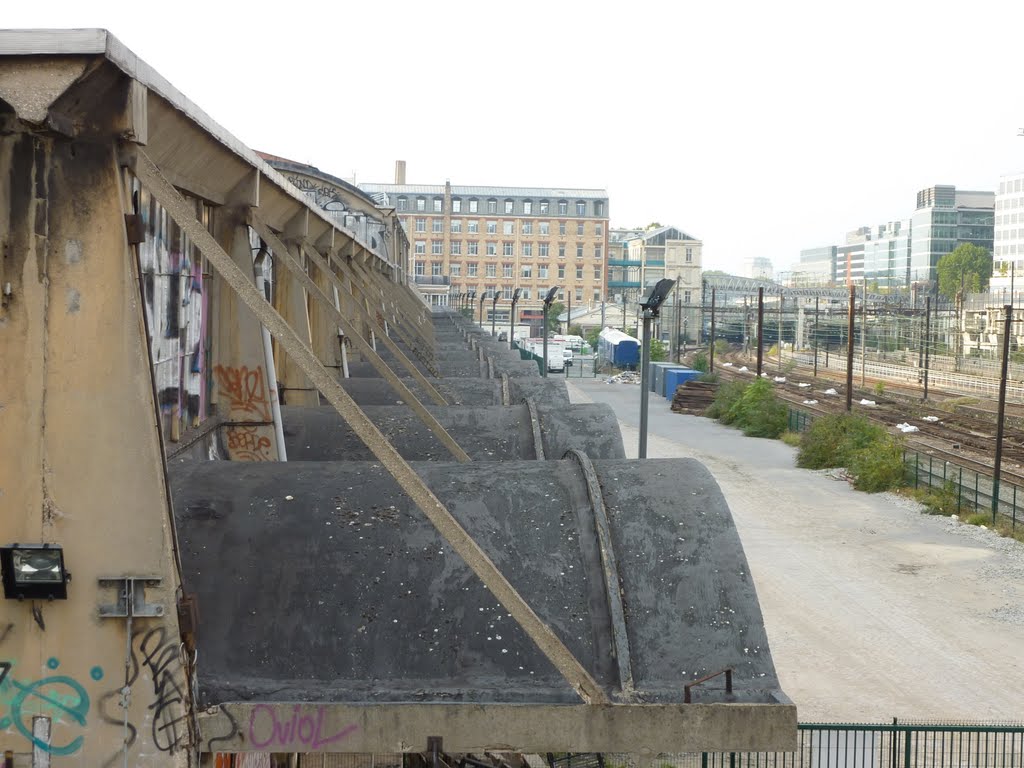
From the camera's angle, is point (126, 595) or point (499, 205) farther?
point (499, 205)

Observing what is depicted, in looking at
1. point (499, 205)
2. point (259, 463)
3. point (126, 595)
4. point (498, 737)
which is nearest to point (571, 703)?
point (498, 737)

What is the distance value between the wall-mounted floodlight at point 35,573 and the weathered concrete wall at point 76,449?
3 cm

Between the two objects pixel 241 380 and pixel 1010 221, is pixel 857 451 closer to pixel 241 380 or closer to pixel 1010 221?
pixel 241 380

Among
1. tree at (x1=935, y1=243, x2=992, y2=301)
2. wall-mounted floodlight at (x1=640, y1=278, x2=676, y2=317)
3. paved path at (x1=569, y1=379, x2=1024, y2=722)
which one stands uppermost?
tree at (x1=935, y1=243, x2=992, y2=301)

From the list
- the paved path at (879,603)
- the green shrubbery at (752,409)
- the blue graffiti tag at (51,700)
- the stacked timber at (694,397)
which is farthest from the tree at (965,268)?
the blue graffiti tag at (51,700)

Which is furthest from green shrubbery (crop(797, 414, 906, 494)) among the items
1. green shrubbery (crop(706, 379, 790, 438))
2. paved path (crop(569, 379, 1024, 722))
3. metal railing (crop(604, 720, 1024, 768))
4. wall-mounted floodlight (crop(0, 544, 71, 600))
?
wall-mounted floodlight (crop(0, 544, 71, 600))

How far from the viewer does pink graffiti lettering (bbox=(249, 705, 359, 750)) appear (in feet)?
13.5

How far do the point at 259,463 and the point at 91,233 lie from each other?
190 centimetres

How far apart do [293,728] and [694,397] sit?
1753 inches

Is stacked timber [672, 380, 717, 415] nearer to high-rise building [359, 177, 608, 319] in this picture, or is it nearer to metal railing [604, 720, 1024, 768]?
metal railing [604, 720, 1024, 768]

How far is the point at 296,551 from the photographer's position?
472cm

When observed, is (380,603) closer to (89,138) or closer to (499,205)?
(89,138)

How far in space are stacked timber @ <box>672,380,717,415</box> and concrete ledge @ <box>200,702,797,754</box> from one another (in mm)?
42952

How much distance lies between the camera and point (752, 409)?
40.4m
